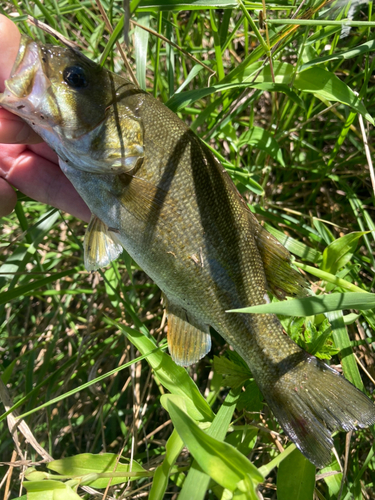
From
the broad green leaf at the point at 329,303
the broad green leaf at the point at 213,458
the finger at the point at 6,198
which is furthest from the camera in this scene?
the finger at the point at 6,198

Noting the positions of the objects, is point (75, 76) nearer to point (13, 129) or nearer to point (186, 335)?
point (13, 129)

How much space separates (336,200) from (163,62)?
6.09 feet

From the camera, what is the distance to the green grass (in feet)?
5.48

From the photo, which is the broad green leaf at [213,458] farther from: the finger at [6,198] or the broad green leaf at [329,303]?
the finger at [6,198]

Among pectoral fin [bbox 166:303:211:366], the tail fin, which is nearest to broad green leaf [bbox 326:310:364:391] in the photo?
the tail fin

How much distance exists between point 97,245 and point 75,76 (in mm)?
874

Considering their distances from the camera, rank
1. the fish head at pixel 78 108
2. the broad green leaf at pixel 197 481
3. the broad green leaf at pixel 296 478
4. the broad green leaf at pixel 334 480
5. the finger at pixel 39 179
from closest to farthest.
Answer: the broad green leaf at pixel 197 481 < the broad green leaf at pixel 296 478 < the fish head at pixel 78 108 < the broad green leaf at pixel 334 480 < the finger at pixel 39 179

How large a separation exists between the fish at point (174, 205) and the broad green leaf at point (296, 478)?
12 cm

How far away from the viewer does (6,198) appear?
2.18 m

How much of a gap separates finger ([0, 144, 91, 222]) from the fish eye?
67cm

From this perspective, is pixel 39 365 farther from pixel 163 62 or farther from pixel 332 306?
pixel 163 62

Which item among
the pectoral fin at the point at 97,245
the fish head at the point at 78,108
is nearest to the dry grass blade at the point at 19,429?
the pectoral fin at the point at 97,245

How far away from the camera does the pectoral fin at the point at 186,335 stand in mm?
1959

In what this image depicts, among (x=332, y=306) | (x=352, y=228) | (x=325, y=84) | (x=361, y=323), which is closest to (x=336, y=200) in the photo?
(x=352, y=228)
